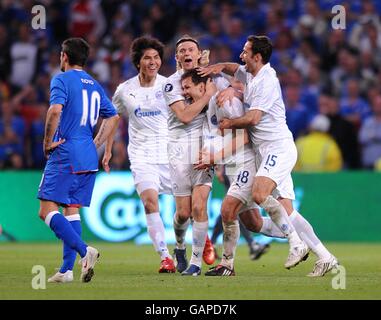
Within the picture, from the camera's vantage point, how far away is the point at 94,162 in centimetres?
1076

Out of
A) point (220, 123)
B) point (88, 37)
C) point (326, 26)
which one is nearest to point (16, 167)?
point (88, 37)

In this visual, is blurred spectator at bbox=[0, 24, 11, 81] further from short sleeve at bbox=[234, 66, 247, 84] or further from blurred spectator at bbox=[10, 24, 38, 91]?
short sleeve at bbox=[234, 66, 247, 84]

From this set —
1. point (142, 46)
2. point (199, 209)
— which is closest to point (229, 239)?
point (199, 209)

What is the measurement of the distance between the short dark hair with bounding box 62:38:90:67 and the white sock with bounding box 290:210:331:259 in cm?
279

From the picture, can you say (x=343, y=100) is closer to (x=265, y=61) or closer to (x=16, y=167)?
(x=16, y=167)

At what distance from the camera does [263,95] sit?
1111 cm

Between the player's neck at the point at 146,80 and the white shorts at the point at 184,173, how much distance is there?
129cm

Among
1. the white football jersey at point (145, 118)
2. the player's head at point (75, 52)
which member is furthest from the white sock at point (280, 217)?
the player's head at point (75, 52)

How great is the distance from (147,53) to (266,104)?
2104 mm

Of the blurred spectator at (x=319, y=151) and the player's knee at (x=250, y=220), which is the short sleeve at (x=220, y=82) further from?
the blurred spectator at (x=319, y=151)

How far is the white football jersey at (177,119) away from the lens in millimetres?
11695

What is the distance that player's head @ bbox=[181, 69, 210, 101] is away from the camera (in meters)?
11.6

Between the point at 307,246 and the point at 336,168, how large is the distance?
8.07 m

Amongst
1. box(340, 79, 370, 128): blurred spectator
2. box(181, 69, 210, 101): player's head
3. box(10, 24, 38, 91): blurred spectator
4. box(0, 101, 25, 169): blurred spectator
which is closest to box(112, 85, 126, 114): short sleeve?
box(181, 69, 210, 101): player's head
